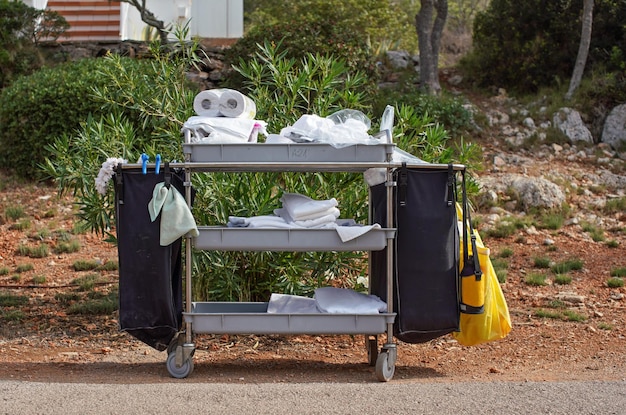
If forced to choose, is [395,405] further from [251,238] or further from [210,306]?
[210,306]

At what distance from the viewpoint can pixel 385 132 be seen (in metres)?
6.32

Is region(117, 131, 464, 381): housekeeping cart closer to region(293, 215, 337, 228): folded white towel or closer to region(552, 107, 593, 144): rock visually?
region(293, 215, 337, 228): folded white towel

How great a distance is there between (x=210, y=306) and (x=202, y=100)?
4.58ft

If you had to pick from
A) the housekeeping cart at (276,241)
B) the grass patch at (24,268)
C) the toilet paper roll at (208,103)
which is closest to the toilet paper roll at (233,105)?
the toilet paper roll at (208,103)

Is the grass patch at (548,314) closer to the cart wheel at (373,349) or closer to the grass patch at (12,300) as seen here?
the cart wheel at (373,349)

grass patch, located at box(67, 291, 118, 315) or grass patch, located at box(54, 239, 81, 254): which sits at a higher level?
grass patch, located at box(54, 239, 81, 254)

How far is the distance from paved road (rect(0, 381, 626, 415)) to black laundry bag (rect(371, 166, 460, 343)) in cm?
52

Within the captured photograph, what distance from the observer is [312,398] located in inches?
211

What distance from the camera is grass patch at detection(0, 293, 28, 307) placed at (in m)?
8.65

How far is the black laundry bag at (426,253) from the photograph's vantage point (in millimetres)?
6129

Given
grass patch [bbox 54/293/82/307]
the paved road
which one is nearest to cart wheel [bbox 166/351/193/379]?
the paved road

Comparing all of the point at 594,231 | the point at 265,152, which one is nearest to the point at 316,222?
the point at 265,152

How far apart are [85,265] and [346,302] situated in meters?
4.37

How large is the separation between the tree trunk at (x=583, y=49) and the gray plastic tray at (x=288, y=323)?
1014cm
